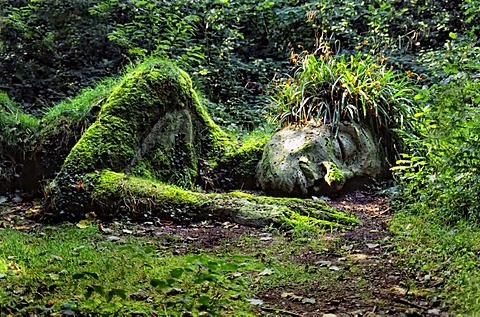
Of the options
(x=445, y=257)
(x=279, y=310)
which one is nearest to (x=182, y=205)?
(x=279, y=310)

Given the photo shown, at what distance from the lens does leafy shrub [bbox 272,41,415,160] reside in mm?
6504

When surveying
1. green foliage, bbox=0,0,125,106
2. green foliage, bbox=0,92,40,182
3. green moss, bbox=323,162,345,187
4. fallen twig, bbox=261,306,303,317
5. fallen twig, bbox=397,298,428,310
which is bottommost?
green moss, bbox=323,162,345,187

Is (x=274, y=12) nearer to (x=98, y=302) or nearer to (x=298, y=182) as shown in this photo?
(x=298, y=182)

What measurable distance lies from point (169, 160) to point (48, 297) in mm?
3674

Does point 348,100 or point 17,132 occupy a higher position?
point 348,100

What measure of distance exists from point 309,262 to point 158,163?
9.84 ft

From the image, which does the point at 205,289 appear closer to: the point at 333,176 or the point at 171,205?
the point at 171,205

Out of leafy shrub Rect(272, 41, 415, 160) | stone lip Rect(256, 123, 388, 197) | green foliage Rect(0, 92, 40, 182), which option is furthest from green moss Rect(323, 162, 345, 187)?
green foliage Rect(0, 92, 40, 182)

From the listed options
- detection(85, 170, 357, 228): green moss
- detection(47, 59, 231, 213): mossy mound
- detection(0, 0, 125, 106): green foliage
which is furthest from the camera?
detection(0, 0, 125, 106): green foliage

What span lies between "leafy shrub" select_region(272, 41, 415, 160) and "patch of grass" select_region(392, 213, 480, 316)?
255 centimetres

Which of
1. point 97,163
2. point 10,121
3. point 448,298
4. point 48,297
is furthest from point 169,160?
point 448,298

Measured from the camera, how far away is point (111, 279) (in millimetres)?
2807

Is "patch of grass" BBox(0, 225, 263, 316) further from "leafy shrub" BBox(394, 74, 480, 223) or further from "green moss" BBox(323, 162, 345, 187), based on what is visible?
"green moss" BBox(323, 162, 345, 187)

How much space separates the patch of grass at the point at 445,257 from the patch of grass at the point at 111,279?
1.05 m
